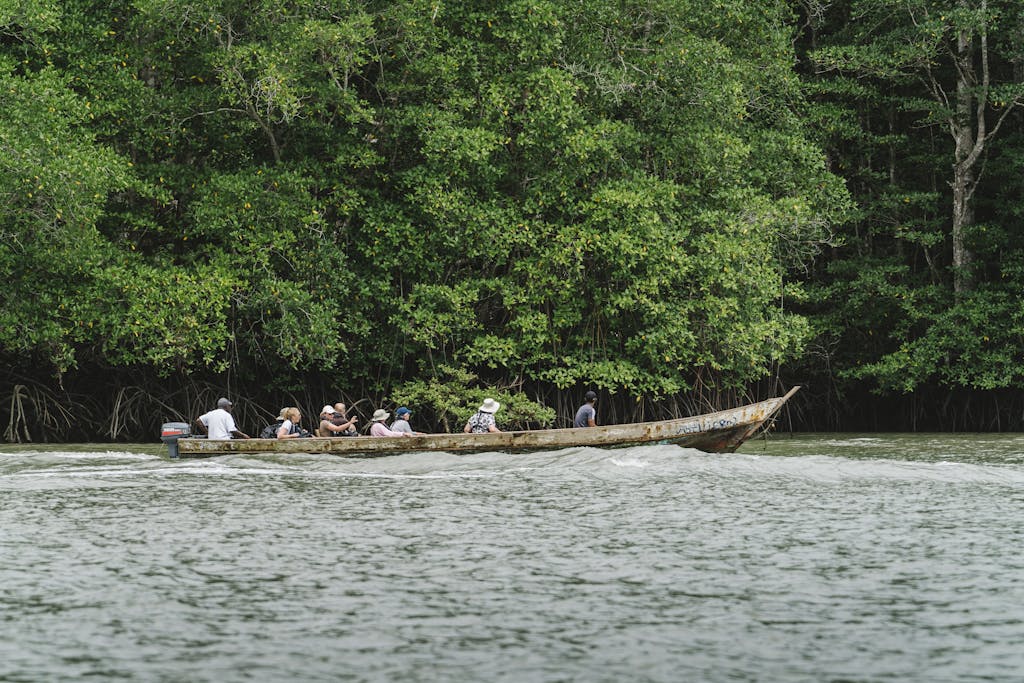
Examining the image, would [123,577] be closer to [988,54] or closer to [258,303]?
[258,303]

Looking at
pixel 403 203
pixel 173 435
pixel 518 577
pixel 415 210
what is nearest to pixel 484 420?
pixel 173 435

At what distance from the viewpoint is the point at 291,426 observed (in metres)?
23.4

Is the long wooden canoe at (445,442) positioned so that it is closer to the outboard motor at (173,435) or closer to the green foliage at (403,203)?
the outboard motor at (173,435)

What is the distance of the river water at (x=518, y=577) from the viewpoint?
8.23 metres

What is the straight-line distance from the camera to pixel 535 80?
2800 centimetres

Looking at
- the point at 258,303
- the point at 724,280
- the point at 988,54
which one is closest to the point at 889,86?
the point at 988,54

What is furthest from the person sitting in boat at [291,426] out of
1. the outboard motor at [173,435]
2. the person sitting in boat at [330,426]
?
the outboard motor at [173,435]

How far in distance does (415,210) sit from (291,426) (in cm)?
708

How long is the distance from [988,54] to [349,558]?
2856cm

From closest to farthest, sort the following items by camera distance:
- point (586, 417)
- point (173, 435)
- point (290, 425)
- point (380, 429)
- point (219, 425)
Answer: point (173, 435)
point (219, 425)
point (290, 425)
point (380, 429)
point (586, 417)

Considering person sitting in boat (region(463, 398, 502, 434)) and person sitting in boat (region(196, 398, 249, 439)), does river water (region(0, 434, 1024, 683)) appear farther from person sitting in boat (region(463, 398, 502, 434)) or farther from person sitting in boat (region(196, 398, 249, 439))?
person sitting in boat (region(463, 398, 502, 434))

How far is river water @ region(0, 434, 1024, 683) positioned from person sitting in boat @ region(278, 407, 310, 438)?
12.5 feet

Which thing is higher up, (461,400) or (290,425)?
(461,400)

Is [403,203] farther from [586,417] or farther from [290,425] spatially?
[290,425]
